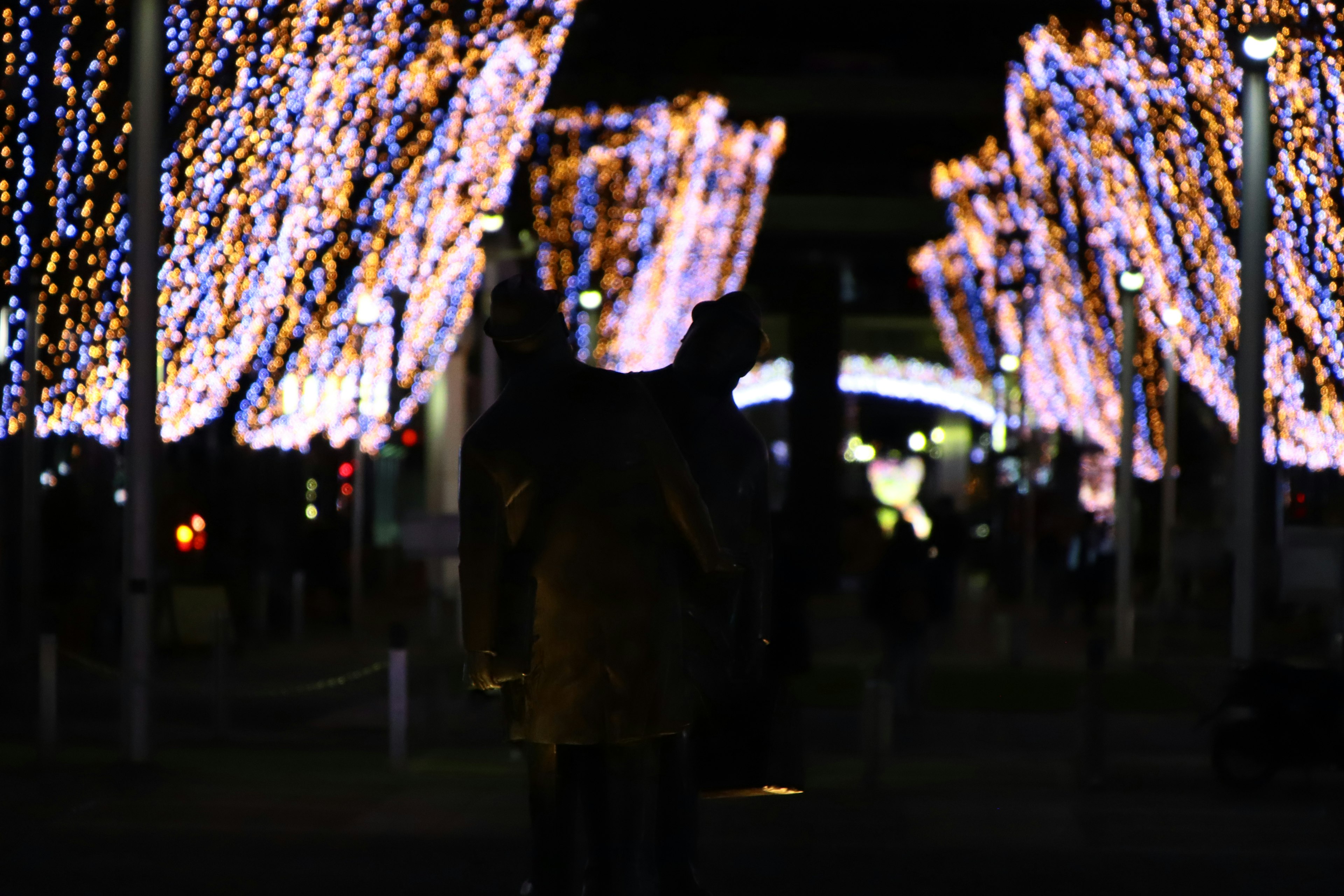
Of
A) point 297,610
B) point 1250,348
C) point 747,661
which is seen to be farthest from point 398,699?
point 297,610

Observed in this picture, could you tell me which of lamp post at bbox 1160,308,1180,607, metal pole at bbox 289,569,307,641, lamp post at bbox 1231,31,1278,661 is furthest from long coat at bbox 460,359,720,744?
lamp post at bbox 1160,308,1180,607

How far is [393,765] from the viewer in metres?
12.2

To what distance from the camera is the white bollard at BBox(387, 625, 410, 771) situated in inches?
476

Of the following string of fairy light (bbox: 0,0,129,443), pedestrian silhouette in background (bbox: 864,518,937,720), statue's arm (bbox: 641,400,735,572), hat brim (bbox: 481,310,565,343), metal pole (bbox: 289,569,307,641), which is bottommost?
metal pole (bbox: 289,569,307,641)

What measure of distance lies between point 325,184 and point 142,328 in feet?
27.7

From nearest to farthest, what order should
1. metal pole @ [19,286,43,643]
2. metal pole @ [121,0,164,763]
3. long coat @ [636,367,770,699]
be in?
long coat @ [636,367,770,699], metal pole @ [121,0,164,763], metal pole @ [19,286,43,643]

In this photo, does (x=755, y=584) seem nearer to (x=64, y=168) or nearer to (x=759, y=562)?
(x=759, y=562)

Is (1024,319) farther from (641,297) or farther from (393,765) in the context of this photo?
(393,765)

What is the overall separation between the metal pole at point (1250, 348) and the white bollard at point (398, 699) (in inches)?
225

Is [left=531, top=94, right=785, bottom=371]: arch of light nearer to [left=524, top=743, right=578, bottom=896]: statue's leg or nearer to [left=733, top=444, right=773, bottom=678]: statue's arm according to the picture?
[left=733, top=444, right=773, bottom=678]: statue's arm

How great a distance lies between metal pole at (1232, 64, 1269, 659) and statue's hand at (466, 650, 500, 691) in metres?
Result: 9.24

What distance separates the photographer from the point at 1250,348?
13797 millimetres

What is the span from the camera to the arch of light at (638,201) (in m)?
29.4

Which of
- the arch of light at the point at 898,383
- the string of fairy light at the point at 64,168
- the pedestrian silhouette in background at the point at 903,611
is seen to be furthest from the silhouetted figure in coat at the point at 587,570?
the arch of light at the point at 898,383
